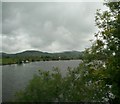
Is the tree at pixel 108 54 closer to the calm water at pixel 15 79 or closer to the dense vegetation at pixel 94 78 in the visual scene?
the dense vegetation at pixel 94 78

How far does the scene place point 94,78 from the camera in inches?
333

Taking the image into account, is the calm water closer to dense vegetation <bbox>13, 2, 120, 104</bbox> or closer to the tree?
dense vegetation <bbox>13, 2, 120, 104</bbox>

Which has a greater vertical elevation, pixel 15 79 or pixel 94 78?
pixel 94 78

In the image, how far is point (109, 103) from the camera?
9344 millimetres

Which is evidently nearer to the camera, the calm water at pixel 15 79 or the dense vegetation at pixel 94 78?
the dense vegetation at pixel 94 78

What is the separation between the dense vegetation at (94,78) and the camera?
7.81 m

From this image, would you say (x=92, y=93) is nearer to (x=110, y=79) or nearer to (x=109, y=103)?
(x=109, y=103)

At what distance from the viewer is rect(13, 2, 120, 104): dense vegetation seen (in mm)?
7812

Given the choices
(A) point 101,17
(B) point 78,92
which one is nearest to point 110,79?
(A) point 101,17

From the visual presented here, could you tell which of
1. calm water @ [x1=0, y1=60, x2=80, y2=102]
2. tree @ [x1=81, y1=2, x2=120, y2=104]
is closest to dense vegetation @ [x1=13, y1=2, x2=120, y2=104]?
tree @ [x1=81, y1=2, x2=120, y2=104]

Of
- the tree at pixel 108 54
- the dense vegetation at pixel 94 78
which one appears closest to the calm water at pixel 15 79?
the dense vegetation at pixel 94 78

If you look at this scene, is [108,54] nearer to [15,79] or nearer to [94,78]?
[94,78]

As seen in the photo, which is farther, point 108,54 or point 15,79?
point 15,79

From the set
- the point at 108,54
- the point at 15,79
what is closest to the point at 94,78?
the point at 108,54
